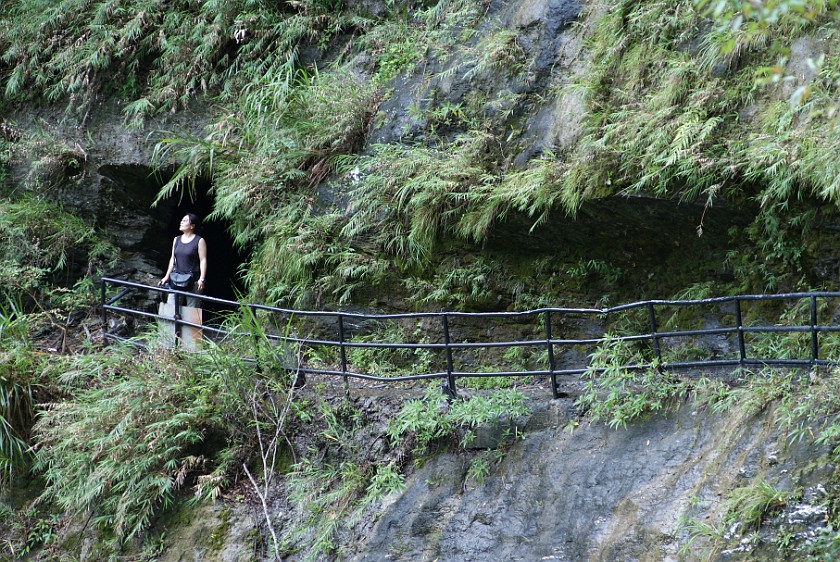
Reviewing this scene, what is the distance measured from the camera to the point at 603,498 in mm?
6062

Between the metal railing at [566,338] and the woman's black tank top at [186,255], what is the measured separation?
849 mm

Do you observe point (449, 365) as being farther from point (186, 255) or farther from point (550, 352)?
point (186, 255)

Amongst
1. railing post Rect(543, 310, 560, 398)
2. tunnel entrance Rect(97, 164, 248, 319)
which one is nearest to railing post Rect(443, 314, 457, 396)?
railing post Rect(543, 310, 560, 398)

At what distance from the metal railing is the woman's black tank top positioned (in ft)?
2.78

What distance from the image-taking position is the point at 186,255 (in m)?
9.99

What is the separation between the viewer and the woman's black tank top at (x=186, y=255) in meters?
9.99

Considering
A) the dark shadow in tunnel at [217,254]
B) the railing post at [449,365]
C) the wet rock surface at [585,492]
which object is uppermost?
the dark shadow in tunnel at [217,254]

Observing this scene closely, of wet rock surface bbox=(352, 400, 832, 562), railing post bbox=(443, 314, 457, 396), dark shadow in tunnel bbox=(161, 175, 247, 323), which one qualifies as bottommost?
wet rock surface bbox=(352, 400, 832, 562)

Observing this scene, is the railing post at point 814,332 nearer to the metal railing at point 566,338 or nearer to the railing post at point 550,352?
the metal railing at point 566,338

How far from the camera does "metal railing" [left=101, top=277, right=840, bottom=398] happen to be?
21.9ft

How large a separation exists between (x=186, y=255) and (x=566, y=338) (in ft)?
15.5

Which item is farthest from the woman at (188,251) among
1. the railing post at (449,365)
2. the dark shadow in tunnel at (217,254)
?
the railing post at (449,365)

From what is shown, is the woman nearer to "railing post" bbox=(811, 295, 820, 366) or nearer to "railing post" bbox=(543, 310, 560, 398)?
"railing post" bbox=(543, 310, 560, 398)

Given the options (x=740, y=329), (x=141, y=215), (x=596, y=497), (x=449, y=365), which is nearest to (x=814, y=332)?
(x=740, y=329)
